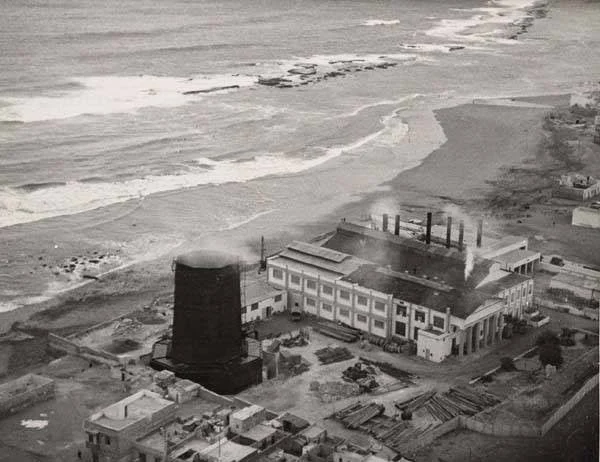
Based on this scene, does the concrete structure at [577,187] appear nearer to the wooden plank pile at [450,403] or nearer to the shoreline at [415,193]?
the shoreline at [415,193]

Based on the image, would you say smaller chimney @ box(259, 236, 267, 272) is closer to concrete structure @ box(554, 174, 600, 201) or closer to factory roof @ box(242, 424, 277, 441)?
factory roof @ box(242, 424, 277, 441)

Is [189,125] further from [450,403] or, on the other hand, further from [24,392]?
[24,392]

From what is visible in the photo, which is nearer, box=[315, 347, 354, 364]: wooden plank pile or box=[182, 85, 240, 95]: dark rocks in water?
box=[315, 347, 354, 364]: wooden plank pile

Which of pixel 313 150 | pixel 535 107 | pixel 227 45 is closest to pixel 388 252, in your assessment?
pixel 313 150

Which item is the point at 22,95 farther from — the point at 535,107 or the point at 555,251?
the point at 555,251

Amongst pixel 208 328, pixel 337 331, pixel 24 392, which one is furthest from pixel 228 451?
pixel 337 331

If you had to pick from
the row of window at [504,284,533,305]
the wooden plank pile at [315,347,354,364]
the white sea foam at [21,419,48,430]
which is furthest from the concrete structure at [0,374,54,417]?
the row of window at [504,284,533,305]

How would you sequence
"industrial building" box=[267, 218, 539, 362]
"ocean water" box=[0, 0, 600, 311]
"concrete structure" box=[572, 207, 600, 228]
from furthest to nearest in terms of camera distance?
"concrete structure" box=[572, 207, 600, 228]
"ocean water" box=[0, 0, 600, 311]
"industrial building" box=[267, 218, 539, 362]

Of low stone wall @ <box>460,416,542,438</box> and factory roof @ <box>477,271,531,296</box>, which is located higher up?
factory roof @ <box>477,271,531,296</box>
